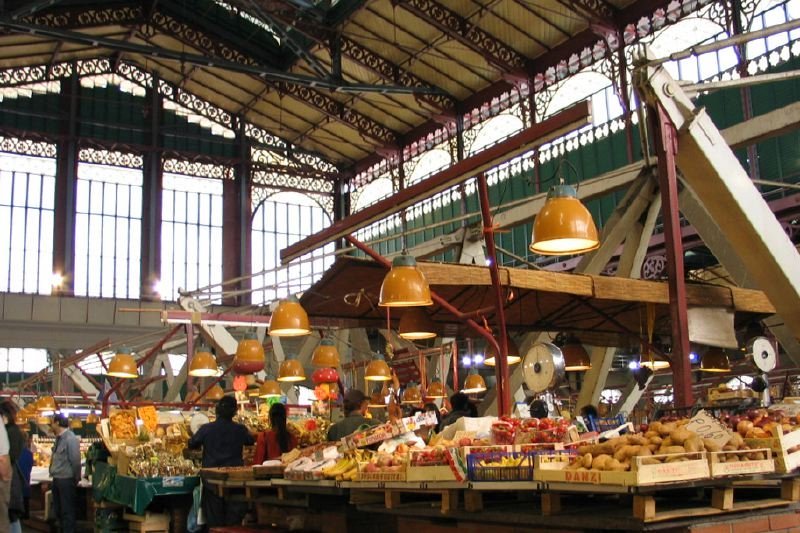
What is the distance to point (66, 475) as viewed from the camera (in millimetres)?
10555

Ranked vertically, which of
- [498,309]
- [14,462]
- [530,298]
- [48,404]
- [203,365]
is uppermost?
[530,298]

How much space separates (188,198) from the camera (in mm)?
25500

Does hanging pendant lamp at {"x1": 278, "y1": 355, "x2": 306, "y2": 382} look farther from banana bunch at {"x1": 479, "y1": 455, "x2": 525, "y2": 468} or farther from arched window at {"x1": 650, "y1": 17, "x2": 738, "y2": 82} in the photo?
arched window at {"x1": 650, "y1": 17, "x2": 738, "y2": 82}

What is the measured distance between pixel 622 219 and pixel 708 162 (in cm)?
245

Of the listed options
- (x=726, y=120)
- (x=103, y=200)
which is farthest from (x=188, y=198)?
(x=726, y=120)

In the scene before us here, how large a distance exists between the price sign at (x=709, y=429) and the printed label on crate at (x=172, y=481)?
219 inches

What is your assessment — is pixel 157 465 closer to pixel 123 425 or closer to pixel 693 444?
pixel 123 425

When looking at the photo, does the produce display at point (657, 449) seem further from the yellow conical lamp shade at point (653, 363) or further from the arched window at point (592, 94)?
the arched window at point (592, 94)

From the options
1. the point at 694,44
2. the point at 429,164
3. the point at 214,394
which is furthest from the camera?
the point at 429,164

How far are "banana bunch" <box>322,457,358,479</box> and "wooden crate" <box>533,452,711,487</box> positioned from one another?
6.80 ft

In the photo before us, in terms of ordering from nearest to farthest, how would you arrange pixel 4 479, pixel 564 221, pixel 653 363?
pixel 4 479, pixel 564 221, pixel 653 363

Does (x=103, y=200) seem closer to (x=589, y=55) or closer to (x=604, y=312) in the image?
(x=589, y=55)

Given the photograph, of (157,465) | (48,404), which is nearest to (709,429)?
(157,465)

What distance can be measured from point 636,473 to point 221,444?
5598mm
